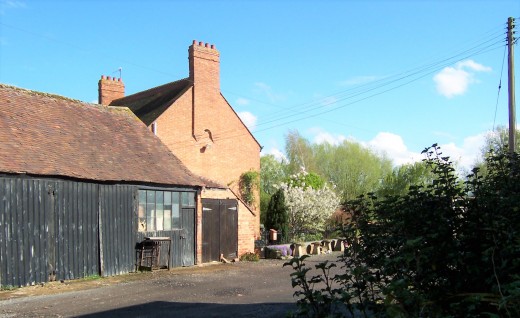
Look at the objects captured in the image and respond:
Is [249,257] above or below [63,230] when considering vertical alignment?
below

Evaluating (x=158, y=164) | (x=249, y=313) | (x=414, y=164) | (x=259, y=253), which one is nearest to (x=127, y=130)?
(x=158, y=164)

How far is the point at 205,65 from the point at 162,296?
17.9 metres

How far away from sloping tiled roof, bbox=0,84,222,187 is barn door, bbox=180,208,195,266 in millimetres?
1279

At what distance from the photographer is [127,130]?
19297 millimetres

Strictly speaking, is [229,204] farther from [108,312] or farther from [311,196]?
[108,312]

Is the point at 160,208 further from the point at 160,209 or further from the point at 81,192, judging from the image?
the point at 81,192

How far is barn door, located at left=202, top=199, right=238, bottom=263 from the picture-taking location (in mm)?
19172

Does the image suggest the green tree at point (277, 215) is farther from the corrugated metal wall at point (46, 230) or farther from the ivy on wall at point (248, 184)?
the corrugated metal wall at point (46, 230)

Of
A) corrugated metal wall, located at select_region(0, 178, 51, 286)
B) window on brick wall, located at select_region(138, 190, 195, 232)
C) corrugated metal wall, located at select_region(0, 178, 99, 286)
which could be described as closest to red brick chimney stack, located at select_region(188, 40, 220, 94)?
window on brick wall, located at select_region(138, 190, 195, 232)

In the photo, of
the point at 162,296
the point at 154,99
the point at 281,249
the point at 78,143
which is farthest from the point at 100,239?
the point at 154,99

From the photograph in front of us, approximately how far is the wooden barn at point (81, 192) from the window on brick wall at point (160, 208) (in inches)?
1.5

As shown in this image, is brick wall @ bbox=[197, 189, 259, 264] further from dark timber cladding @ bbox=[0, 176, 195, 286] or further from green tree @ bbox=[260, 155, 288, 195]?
green tree @ bbox=[260, 155, 288, 195]

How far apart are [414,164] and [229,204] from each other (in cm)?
2138

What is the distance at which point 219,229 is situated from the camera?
19.8 metres
